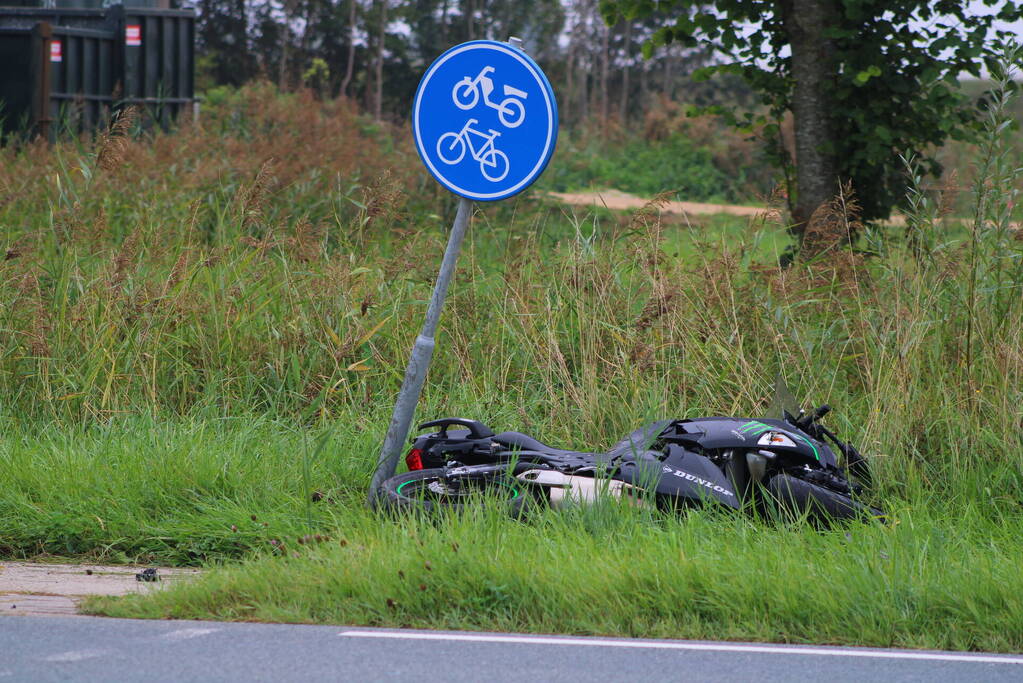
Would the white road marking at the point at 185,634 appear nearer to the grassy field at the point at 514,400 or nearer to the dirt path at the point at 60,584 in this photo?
the grassy field at the point at 514,400

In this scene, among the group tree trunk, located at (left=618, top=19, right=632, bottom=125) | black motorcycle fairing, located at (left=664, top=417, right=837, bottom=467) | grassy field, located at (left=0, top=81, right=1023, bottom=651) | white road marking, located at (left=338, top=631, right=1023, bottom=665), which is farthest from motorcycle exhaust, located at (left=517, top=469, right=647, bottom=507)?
tree trunk, located at (left=618, top=19, right=632, bottom=125)

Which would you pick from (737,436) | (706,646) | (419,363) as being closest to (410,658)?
(706,646)

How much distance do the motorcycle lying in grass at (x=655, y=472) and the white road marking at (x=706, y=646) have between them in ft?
3.70

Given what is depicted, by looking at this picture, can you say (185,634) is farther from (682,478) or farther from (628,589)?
(682,478)

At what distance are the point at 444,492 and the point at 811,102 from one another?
6.29m

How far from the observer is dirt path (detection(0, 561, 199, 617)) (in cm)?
537

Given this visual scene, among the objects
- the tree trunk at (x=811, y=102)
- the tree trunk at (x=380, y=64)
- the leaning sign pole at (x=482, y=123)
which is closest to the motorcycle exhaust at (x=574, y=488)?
the leaning sign pole at (x=482, y=123)

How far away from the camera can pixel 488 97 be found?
6293mm

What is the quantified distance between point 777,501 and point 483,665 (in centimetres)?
225

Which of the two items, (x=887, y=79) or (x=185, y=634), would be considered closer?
(x=185, y=634)

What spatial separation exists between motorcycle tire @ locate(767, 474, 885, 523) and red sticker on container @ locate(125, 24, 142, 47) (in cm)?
1312

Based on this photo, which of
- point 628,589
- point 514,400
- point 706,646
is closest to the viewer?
point 706,646

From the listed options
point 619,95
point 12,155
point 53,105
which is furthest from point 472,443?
point 619,95

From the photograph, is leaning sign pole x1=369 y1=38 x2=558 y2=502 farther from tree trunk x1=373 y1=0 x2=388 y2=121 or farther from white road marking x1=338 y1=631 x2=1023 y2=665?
tree trunk x1=373 y1=0 x2=388 y2=121
